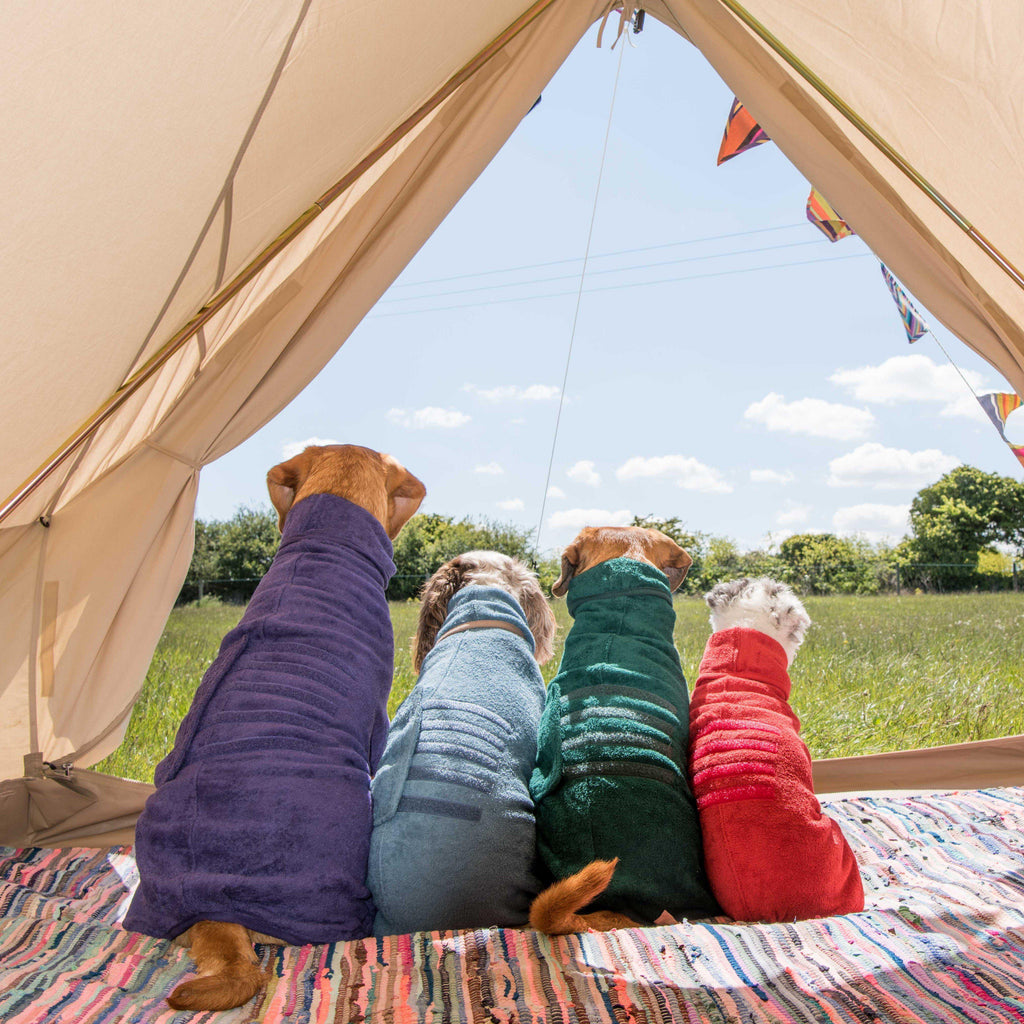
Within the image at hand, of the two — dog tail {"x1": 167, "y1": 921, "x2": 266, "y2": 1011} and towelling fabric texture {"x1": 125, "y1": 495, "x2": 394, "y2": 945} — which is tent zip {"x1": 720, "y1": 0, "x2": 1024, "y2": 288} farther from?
dog tail {"x1": 167, "y1": 921, "x2": 266, "y2": 1011}

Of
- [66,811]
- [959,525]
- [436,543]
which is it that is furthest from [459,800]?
[959,525]

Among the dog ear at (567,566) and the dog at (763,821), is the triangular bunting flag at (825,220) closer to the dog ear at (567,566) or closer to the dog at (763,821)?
the dog ear at (567,566)

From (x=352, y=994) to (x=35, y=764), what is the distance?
152 cm

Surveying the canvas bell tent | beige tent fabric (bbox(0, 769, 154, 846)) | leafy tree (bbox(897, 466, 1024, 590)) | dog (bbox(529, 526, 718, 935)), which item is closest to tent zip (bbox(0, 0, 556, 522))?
the canvas bell tent

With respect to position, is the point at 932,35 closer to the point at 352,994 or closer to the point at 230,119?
the point at 230,119

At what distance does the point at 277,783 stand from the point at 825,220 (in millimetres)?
2914

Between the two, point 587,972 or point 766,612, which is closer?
point 587,972

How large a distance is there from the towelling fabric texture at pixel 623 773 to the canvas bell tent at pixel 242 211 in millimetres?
1206

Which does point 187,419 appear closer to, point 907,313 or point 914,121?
point 914,121

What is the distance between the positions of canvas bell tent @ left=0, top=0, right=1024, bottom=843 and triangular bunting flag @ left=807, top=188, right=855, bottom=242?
3.29 ft

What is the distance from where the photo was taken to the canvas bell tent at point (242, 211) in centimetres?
161

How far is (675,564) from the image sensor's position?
7.96ft

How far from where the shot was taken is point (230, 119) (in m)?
1.79

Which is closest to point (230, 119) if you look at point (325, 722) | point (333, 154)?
point (333, 154)
